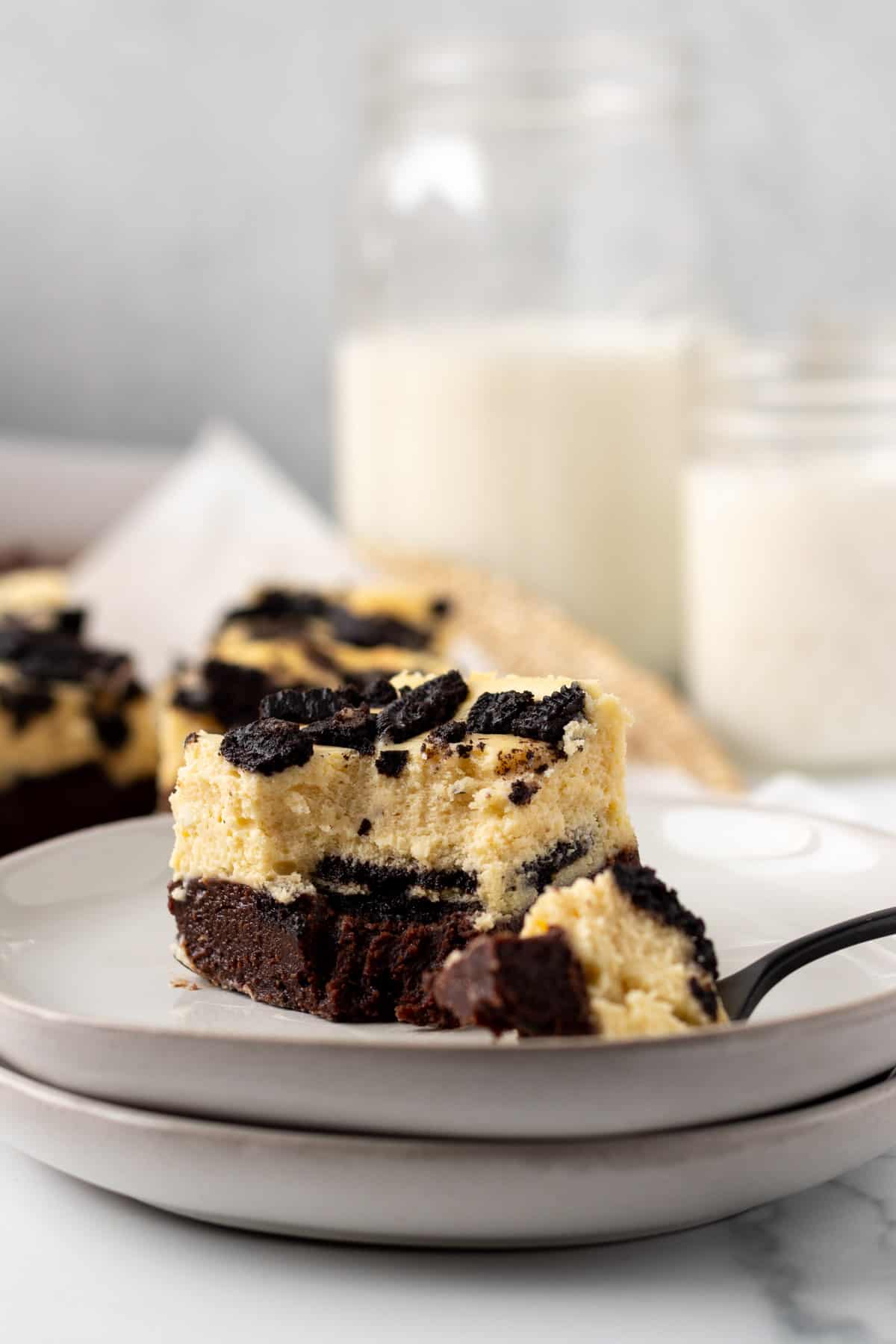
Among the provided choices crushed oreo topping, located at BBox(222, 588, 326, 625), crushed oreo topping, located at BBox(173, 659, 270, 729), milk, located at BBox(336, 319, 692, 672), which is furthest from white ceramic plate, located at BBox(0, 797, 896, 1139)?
milk, located at BBox(336, 319, 692, 672)

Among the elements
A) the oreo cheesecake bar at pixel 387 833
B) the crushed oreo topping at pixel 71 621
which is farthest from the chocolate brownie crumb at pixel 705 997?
the crushed oreo topping at pixel 71 621

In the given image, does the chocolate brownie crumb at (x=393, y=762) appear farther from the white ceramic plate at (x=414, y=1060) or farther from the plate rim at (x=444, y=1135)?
the plate rim at (x=444, y=1135)

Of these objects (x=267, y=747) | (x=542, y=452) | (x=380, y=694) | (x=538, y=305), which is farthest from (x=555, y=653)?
(x=267, y=747)

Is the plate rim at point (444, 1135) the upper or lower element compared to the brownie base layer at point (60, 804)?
upper

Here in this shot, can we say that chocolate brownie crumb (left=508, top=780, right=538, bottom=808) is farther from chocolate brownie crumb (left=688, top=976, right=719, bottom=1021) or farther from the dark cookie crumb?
chocolate brownie crumb (left=688, top=976, right=719, bottom=1021)

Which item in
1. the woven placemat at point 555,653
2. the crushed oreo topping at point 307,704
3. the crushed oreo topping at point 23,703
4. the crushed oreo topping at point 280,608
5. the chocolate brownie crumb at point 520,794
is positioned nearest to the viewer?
the chocolate brownie crumb at point 520,794

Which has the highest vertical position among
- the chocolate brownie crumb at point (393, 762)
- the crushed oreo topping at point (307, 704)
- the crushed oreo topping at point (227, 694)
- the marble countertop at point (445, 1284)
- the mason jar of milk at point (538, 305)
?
the mason jar of milk at point (538, 305)
